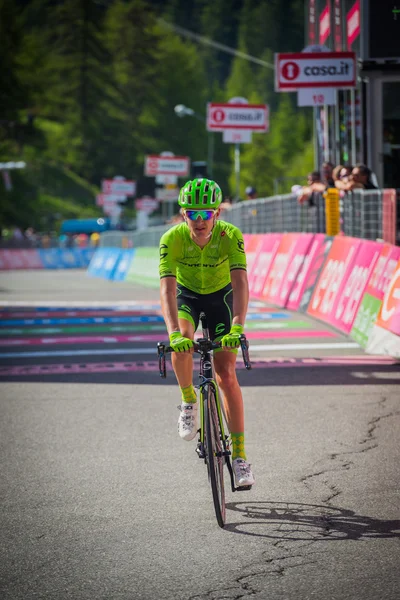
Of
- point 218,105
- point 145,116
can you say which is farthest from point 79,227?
point 218,105

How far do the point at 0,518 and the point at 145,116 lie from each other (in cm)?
12633

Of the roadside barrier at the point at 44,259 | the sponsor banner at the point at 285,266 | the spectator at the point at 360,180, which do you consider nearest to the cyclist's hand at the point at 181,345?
the spectator at the point at 360,180

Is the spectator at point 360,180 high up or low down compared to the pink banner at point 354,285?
up

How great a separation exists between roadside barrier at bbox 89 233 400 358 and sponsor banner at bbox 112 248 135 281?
14.7 m

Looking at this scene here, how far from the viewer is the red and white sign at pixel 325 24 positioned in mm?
28266

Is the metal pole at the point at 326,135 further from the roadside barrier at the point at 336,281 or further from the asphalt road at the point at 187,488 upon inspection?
the asphalt road at the point at 187,488

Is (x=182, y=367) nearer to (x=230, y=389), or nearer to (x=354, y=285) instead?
(x=230, y=389)

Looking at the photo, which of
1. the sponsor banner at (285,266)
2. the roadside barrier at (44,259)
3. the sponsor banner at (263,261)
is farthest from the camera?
the roadside barrier at (44,259)


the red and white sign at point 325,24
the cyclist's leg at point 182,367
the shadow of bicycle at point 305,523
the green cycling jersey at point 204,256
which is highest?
the red and white sign at point 325,24

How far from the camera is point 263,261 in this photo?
22750mm

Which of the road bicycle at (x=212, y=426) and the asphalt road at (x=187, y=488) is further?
the road bicycle at (x=212, y=426)

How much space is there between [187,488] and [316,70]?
1426 centimetres

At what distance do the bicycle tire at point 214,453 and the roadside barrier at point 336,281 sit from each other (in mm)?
6217

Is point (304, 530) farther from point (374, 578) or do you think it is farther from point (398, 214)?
point (398, 214)
